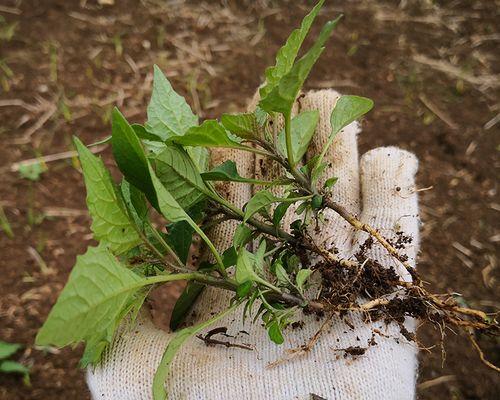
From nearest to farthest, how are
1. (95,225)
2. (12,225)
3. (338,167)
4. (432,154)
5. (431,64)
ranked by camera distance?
(95,225), (338,167), (12,225), (432,154), (431,64)

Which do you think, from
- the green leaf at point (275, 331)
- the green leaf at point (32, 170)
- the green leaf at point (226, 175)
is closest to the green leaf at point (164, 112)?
the green leaf at point (226, 175)

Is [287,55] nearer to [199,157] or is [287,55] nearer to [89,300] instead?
[199,157]

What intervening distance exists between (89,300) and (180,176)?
349 mm

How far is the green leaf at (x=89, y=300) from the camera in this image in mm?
793

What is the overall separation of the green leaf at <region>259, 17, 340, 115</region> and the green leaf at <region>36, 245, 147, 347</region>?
0.36m

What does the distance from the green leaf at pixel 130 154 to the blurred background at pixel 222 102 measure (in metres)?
1.30

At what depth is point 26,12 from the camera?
10.7ft

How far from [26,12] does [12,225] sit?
1.43 metres

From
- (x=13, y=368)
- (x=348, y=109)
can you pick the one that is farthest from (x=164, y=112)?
(x=13, y=368)

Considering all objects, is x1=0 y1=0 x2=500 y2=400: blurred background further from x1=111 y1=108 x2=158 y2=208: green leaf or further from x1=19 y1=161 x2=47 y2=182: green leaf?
x1=111 y1=108 x2=158 y2=208: green leaf

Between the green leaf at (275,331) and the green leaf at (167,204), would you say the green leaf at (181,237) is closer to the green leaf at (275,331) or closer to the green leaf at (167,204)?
the green leaf at (167,204)

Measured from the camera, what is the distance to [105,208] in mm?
998

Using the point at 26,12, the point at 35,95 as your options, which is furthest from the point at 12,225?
the point at 26,12

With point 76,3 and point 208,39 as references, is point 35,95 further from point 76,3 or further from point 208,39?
point 208,39
